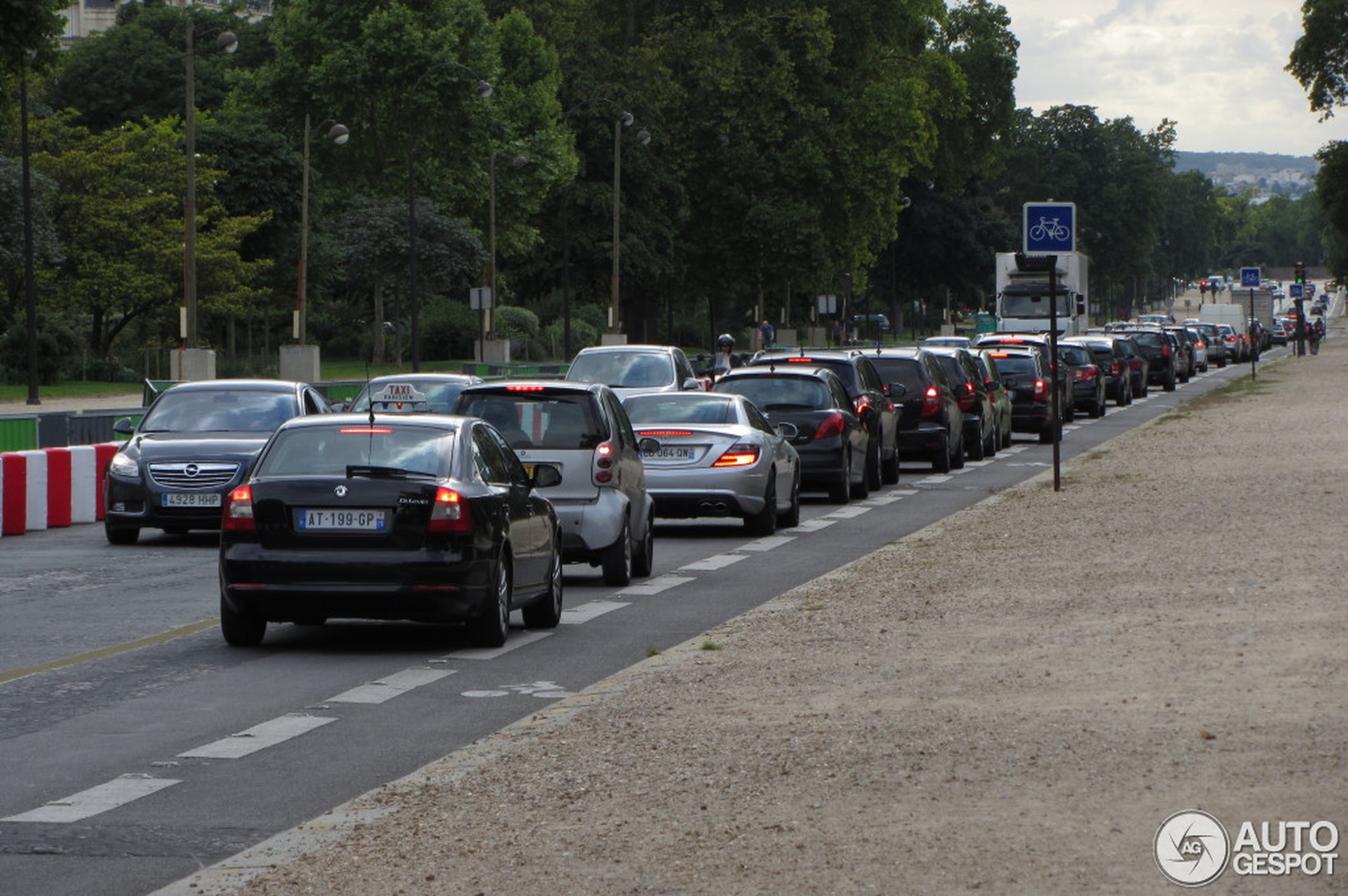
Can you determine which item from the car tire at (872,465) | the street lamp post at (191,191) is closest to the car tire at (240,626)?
the car tire at (872,465)

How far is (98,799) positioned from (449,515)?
191 inches

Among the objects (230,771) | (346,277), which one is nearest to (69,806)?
(230,771)

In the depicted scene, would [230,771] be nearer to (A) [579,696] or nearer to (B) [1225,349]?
(A) [579,696]

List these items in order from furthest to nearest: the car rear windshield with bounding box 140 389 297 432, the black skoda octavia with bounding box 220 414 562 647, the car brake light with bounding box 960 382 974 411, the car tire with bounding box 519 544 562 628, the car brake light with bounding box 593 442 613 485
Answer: the car brake light with bounding box 960 382 974 411 < the car rear windshield with bounding box 140 389 297 432 < the car brake light with bounding box 593 442 613 485 < the car tire with bounding box 519 544 562 628 < the black skoda octavia with bounding box 220 414 562 647

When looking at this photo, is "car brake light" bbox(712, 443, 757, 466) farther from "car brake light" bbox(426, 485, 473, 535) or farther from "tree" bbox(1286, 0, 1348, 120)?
"tree" bbox(1286, 0, 1348, 120)

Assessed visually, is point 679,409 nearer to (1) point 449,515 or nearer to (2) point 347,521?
(1) point 449,515

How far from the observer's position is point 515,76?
8331 centimetres

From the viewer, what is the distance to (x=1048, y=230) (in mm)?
26141

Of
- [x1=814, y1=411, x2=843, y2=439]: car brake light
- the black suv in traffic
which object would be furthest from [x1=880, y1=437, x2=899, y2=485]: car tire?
[x1=814, y1=411, x2=843, y2=439]: car brake light

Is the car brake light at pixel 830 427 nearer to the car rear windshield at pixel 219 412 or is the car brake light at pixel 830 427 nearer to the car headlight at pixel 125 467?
the car rear windshield at pixel 219 412

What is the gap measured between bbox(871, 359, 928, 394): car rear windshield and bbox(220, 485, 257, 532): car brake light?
67.1 ft

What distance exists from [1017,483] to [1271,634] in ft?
59.5

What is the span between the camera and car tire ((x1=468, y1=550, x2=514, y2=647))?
1374 centimetres

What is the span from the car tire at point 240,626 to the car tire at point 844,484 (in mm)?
13442
